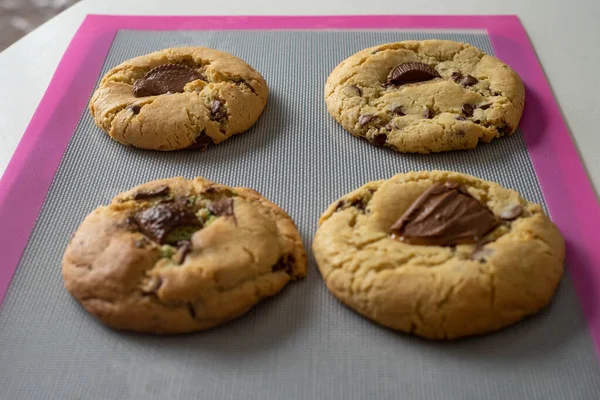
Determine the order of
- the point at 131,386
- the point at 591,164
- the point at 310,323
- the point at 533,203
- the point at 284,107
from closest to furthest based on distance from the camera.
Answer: the point at 131,386 → the point at 310,323 → the point at 533,203 → the point at 591,164 → the point at 284,107

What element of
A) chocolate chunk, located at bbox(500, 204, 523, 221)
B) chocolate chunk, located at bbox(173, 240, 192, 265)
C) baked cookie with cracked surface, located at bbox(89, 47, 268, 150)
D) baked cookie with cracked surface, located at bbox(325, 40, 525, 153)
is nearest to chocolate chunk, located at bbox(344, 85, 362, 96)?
baked cookie with cracked surface, located at bbox(325, 40, 525, 153)

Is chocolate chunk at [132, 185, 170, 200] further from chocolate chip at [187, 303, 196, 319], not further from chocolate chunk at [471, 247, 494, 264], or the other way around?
chocolate chunk at [471, 247, 494, 264]

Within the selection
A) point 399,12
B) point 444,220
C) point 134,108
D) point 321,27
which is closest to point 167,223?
point 134,108

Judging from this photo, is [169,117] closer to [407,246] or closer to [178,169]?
[178,169]

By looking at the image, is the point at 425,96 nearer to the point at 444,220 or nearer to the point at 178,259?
the point at 444,220

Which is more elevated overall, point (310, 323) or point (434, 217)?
point (434, 217)

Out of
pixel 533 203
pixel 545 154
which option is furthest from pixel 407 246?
pixel 545 154
